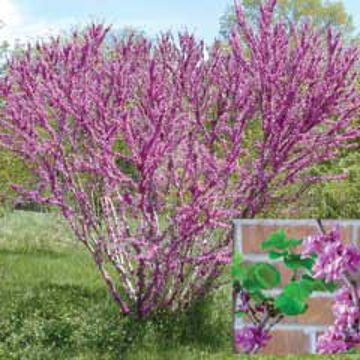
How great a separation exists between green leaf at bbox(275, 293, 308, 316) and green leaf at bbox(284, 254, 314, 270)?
158 millimetres

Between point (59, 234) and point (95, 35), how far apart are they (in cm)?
535

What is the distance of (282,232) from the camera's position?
469 cm

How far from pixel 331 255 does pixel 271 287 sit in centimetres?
35

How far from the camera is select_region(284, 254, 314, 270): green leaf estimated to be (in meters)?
4.73

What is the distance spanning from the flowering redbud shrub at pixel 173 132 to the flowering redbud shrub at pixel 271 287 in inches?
27.4

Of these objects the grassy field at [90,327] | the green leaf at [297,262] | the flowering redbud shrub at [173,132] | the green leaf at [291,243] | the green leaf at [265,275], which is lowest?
the grassy field at [90,327]

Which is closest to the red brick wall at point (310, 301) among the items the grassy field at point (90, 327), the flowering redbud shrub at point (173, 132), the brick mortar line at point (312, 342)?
the brick mortar line at point (312, 342)

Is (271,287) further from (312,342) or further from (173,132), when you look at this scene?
(173,132)

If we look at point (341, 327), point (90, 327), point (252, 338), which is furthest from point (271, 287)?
point (90, 327)

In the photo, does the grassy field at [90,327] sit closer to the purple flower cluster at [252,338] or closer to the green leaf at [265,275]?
the purple flower cluster at [252,338]

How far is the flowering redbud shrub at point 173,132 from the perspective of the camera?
18.1 ft

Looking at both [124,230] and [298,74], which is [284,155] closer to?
[298,74]

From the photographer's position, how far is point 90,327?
5.98 metres

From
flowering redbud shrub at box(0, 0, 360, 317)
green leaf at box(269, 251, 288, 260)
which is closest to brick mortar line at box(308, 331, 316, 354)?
green leaf at box(269, 251, 288, 260)
